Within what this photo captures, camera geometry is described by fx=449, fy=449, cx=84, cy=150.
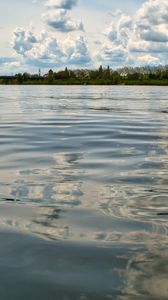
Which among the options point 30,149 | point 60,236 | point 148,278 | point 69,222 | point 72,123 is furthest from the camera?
point 72,123

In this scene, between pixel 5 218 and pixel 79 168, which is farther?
pixel 79 168

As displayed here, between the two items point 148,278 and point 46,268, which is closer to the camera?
point 148,278

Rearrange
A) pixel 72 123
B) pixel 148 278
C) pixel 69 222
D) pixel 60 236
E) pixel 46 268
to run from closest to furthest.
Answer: pixel 148 278, pixel 46 268, pixel 60 236, pixel 69 222, pixel 72 123

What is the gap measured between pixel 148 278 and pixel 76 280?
1.67ft

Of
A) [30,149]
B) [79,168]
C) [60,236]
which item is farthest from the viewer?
[30,149]

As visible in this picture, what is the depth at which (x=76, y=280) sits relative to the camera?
10.4ft

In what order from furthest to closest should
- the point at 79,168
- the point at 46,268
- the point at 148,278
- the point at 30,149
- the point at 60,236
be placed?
1. the point at 30,149
2. the point at 79,168
3. the point at 60,236
4. the point at 46,268
5. the point at 148,278

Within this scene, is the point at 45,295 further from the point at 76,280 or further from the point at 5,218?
the point at 5,218

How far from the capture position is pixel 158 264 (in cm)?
342

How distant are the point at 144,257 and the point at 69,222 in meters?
1.20

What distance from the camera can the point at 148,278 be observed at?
318 cm

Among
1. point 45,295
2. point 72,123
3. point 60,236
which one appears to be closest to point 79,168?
point 60,236

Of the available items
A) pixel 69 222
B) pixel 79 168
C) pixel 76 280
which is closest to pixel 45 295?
pixel 76 280

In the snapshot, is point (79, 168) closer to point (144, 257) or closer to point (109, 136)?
point (144, 257)
